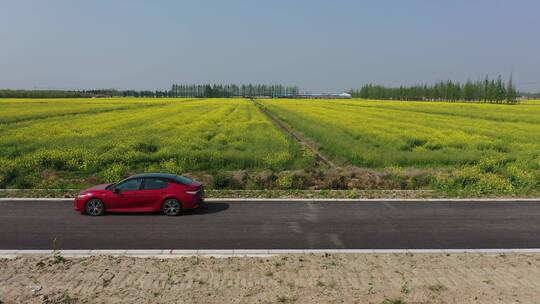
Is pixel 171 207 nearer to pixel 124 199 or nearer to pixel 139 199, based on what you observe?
pixel 139 199

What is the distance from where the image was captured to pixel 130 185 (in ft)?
45.5

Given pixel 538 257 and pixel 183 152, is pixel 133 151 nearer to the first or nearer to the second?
pixel 183 152

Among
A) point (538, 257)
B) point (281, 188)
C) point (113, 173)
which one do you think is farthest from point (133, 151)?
point (538, 257)

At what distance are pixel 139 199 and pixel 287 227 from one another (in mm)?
4507

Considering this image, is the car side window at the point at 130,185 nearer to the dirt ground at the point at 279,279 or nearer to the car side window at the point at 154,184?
the car side window at the point at 154,184

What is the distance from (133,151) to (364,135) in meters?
17.7

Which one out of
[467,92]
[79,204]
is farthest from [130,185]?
[467,92]

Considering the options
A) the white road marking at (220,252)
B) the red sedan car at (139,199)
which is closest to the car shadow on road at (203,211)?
the red sedan car at (139,199)

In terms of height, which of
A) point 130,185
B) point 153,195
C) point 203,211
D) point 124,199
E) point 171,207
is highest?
point 130,185

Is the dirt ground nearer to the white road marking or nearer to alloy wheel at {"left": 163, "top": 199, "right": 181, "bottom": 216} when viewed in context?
the white road marking

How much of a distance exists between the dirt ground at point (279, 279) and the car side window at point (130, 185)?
14.0 ft

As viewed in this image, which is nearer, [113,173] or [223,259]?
[223,259]

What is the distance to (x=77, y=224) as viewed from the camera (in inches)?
496

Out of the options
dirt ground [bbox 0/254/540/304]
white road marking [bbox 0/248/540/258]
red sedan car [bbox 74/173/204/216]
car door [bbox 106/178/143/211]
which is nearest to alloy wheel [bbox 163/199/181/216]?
red sedan car [bbox 74/173/204/216]
